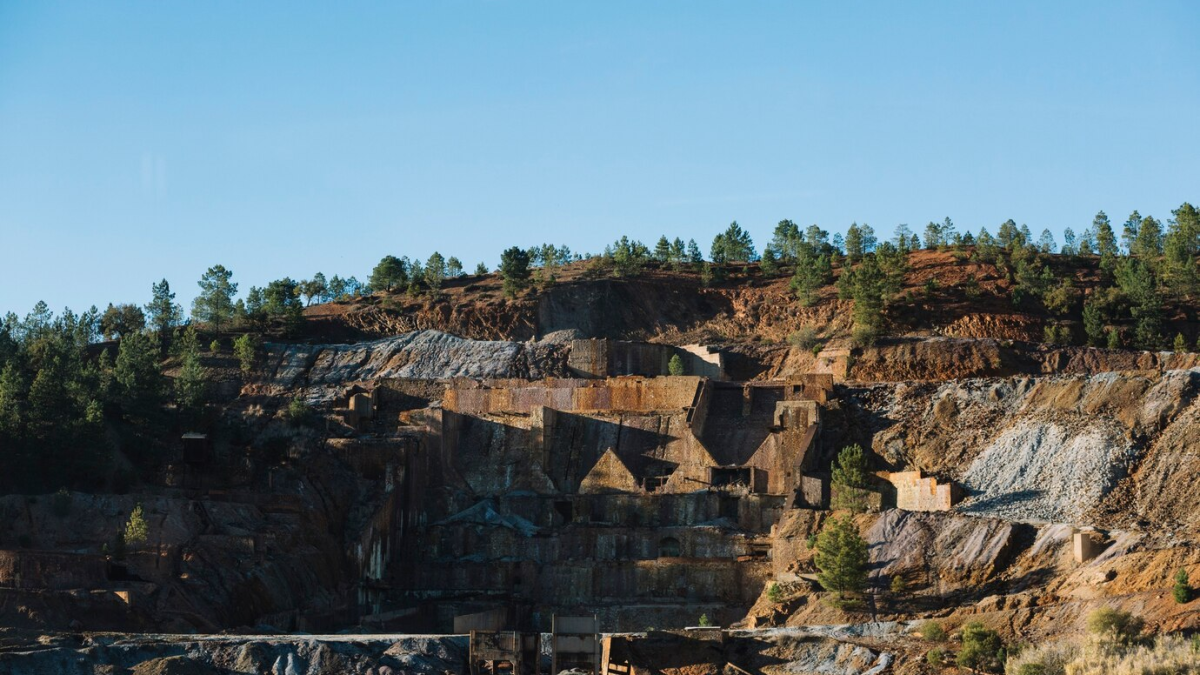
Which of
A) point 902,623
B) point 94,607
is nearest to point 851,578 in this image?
point 902,623

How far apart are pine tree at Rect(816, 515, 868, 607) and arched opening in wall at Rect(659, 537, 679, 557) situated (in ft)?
30.6

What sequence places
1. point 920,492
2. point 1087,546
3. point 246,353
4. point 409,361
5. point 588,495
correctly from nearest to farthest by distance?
point 1087,546 < point 920,492 < point 588,495 < point 409,361 < point 246,353

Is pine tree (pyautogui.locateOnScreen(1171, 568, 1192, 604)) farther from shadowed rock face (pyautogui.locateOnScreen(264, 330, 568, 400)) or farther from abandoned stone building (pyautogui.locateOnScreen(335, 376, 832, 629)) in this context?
shadowed rock face (pyautogui.locateOnScreen(264, 330, 568, 400))

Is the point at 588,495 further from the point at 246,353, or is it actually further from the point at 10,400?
the point at 246,353

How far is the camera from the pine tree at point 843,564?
7369 cm

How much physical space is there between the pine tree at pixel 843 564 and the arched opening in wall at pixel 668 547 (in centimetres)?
932

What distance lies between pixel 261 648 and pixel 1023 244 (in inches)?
2830

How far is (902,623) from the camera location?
68.1 meters

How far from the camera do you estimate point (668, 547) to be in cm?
8331

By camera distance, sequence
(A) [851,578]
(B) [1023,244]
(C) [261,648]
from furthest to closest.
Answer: (B) [1023,244]
(A) [851,578]
(C) [261,648]

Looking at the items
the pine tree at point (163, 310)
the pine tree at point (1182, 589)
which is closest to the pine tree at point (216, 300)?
the pine tree at point (163, 310)

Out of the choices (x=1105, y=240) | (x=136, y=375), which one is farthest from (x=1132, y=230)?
(x=136, y=375)

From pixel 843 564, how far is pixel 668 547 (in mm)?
11319

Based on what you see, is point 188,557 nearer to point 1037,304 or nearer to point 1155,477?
point 1155,477
